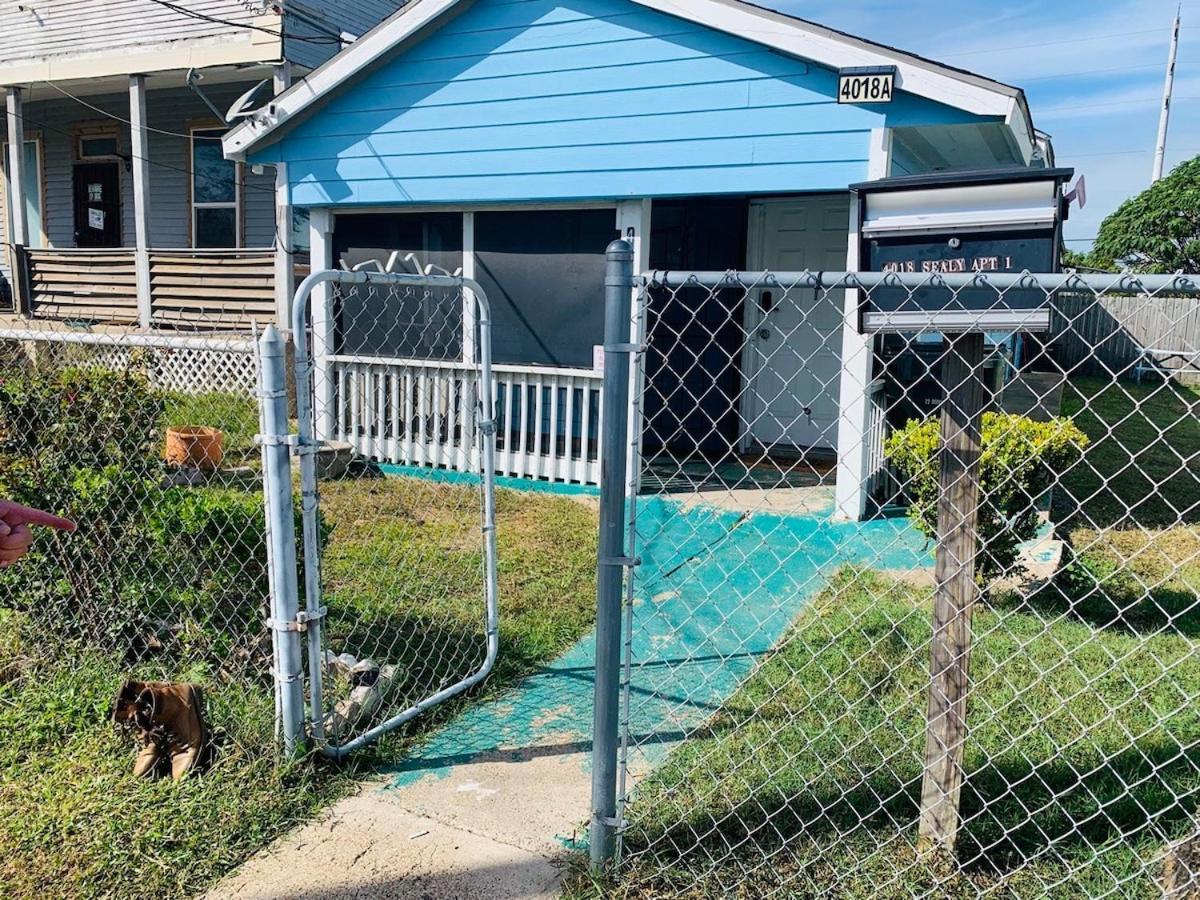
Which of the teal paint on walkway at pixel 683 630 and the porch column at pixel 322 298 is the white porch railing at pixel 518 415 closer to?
the porch column at pixel 322 298

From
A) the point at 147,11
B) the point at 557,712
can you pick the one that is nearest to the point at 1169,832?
the point at 557,712

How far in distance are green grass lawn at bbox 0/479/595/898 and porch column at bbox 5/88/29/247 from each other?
974 centimetres

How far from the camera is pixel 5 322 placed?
12305 mm

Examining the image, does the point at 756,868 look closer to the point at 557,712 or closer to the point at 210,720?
the point at 557,712

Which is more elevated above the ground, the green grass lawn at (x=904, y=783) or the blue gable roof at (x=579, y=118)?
the blue gable roof at (x=579, y=118)

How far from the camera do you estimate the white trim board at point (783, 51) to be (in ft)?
19.6

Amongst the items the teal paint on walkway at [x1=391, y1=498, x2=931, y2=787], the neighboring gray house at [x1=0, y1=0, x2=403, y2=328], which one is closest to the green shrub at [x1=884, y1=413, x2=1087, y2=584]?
the teal paint on walkway at [x1=391, y1=498, x2=931, y2=787]

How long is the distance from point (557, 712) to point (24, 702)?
2.07m

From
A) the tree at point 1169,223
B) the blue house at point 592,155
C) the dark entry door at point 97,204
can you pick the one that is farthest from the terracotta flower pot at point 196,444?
the tree at point 1169,223

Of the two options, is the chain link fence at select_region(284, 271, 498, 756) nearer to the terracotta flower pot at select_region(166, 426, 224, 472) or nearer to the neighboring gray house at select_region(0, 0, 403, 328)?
the terracotta flower pot at select_region(166, 426, 224, 472)

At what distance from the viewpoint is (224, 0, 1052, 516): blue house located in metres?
6.57

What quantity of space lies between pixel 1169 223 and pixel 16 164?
83.9ft

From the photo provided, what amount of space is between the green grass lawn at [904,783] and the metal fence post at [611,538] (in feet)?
0.73

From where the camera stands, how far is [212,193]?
13.2m
